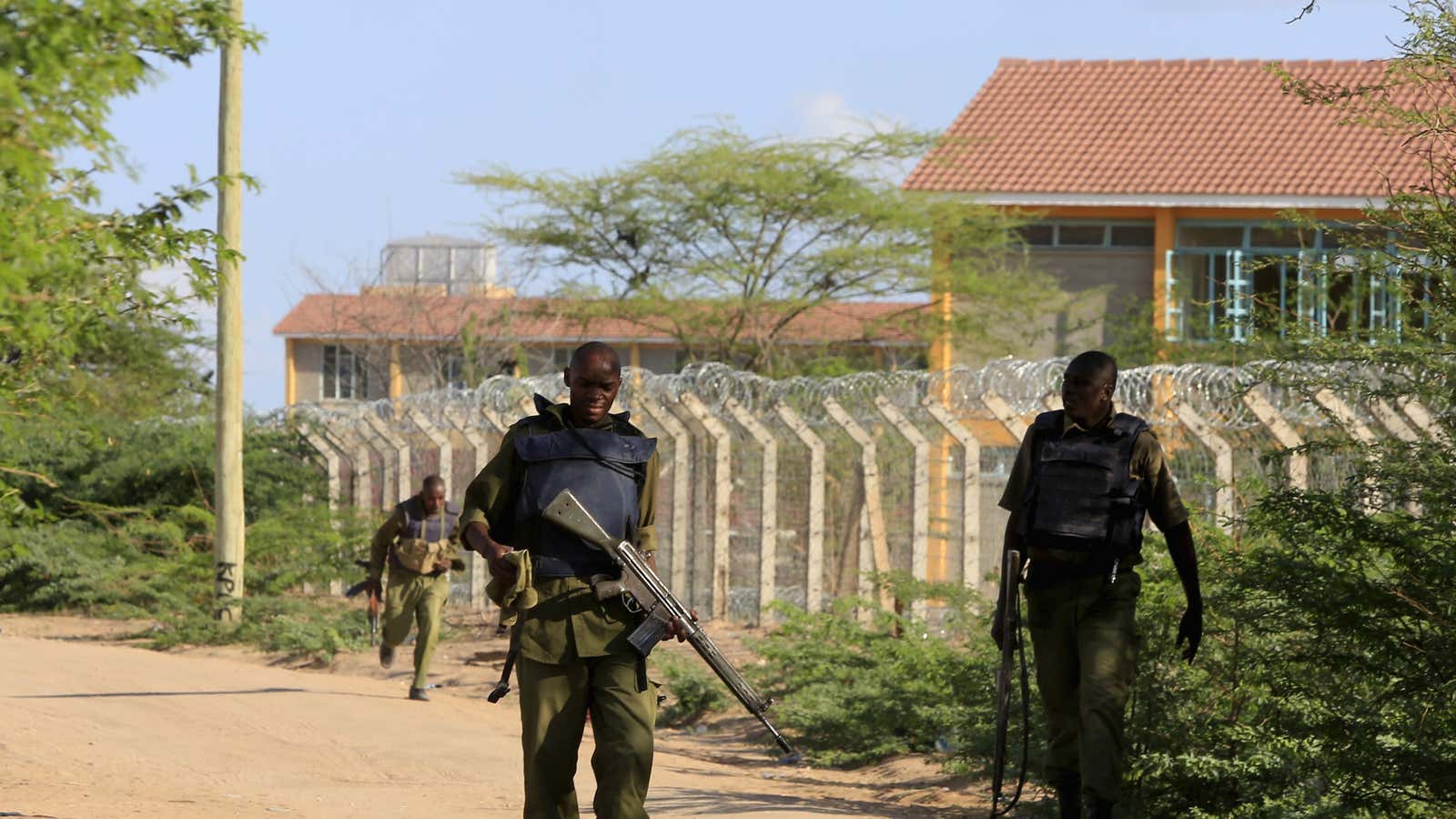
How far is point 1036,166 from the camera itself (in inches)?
1190

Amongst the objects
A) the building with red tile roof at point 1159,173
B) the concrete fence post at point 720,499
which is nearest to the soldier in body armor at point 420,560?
the concrete fence post at point 720,499

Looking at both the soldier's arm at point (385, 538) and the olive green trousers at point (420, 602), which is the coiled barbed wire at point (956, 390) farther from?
the olive green trousers at point (420, 602)

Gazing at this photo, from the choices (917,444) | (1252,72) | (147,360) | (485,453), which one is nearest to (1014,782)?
(917,444)

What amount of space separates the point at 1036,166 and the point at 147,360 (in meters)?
17.0

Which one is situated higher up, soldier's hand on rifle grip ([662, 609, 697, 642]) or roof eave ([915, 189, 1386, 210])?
roof eave ([915, 189, 1386, 210])

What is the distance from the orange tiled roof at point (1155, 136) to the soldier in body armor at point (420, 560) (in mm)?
17773

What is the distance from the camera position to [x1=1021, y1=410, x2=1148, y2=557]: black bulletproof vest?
6711 millimetres

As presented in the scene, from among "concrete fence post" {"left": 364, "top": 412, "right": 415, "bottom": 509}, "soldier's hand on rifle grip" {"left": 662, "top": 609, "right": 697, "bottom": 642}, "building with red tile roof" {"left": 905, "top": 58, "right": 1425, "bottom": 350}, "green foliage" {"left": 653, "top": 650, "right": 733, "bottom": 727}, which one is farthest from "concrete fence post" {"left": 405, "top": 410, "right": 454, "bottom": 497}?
"soldier's hand on rifle grip" {"left": 662, "top": 609, "right": 697, "bottom": 642}

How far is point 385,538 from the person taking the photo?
13.3 meters

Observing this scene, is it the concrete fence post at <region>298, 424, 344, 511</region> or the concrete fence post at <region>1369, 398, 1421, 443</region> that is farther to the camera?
the concrete fence post at <region>298, 424, 344, 511</region>

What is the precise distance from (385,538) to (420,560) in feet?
0.94

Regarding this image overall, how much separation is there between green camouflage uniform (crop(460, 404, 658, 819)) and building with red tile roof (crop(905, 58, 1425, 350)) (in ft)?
74.3

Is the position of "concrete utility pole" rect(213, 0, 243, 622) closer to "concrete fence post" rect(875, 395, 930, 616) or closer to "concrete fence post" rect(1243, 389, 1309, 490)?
"concrete fence post" rect(875, 395, 930, 616)

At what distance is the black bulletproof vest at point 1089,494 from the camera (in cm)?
671
